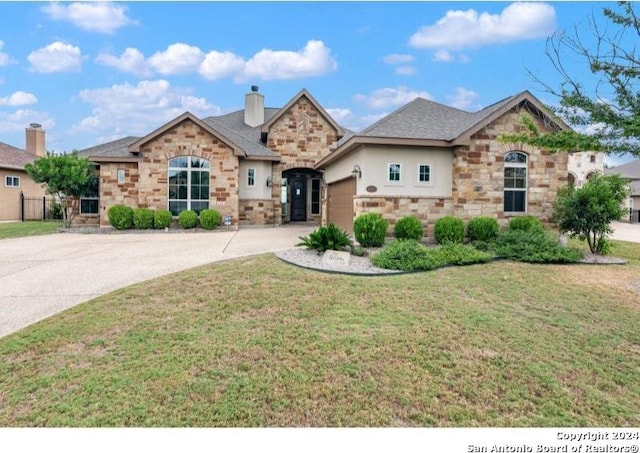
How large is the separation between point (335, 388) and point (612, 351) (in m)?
3.42

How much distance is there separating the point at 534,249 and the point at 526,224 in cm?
232

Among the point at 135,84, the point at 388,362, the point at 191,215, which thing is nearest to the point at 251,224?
the point at 191,215

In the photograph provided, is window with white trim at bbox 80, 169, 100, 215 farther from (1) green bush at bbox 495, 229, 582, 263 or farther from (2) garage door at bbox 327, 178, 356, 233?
(1) green bush at bbox 495, 229, 582, 263

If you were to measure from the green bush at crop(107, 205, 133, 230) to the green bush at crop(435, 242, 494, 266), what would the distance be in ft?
43.3

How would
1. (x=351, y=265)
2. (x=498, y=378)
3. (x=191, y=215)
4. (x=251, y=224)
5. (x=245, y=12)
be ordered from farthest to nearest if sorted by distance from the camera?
(x=251, y=224)
(x=191, y=215)
(x=245, y=12)
(x=351, y=265)
(x=498, y=378)

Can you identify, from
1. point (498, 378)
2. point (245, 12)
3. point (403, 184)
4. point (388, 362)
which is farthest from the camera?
point (403, 184)

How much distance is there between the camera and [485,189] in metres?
12.3

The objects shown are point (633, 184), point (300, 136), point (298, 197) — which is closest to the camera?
point (300, 136)

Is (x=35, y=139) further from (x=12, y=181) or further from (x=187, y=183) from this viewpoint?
(x=187, y=183)

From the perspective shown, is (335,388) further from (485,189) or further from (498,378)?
(485,189)

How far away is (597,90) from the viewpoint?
20.1 feet

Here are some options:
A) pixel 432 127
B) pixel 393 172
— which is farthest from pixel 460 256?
pixel 432 127

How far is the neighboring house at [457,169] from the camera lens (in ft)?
39.3

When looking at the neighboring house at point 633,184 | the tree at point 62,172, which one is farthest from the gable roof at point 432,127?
the neighboring house at point 633,184
